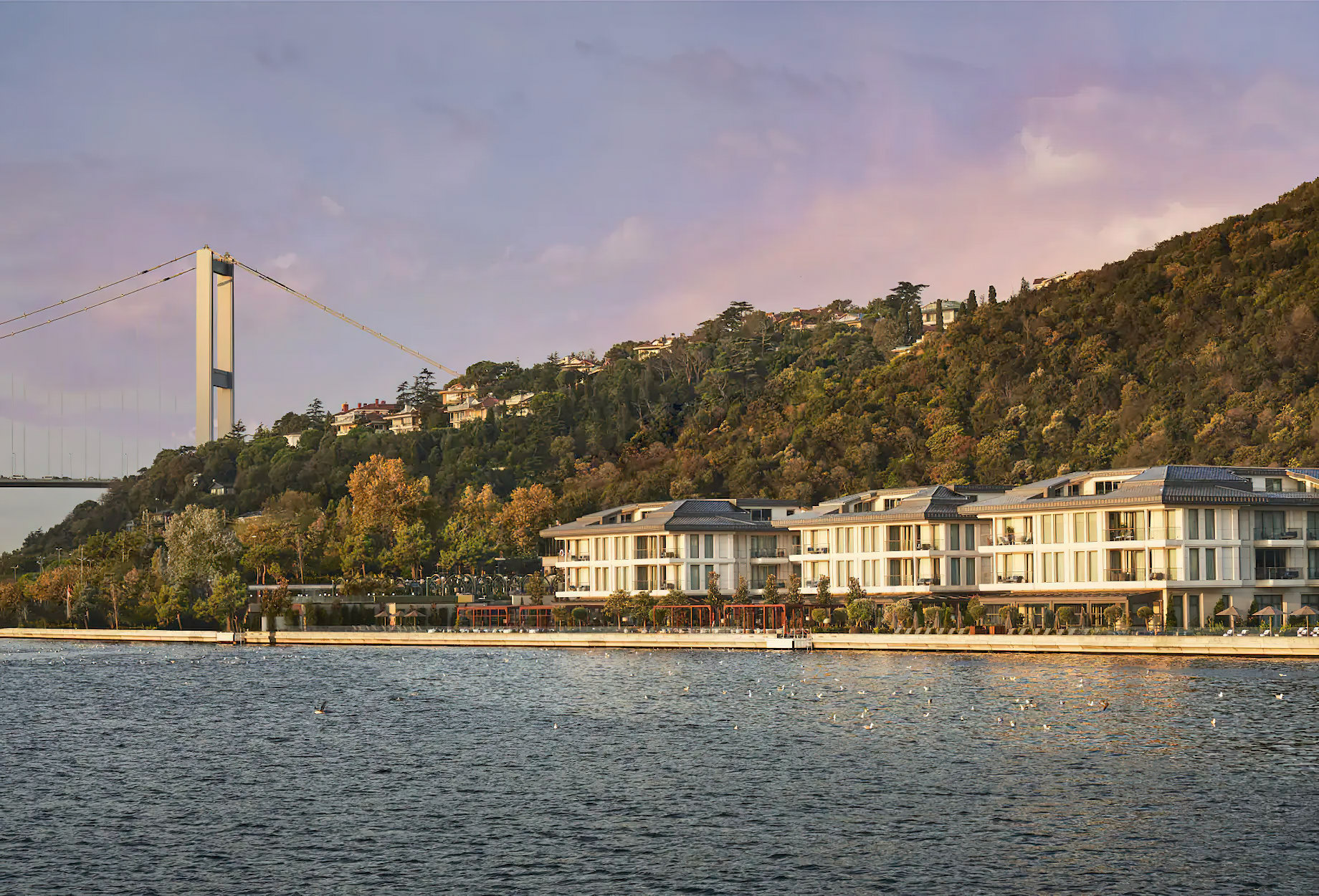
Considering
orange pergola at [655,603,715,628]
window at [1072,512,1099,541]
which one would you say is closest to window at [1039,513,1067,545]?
window at [1072,512,1099,541]

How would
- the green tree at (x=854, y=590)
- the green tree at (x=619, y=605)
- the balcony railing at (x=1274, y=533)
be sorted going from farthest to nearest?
the green tree at (x=619, y=605) → the green tree at (x=854, y=590) → the balcony railing at (x=1274, y=533)

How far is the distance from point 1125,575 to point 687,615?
1590 inches

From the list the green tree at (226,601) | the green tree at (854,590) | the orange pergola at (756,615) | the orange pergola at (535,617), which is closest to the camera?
the green tree at (854,590)

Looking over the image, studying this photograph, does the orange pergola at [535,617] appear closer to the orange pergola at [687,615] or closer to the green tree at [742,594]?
the orange pergola at [687,615]

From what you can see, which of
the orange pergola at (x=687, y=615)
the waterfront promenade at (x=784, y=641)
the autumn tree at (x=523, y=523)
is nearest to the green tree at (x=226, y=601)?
the waterfront promenade at (x=784, y=641)

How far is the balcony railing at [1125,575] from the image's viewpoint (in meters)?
99.1

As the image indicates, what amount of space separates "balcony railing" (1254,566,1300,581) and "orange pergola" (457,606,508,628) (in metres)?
72.0

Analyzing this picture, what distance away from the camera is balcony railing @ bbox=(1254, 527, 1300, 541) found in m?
100

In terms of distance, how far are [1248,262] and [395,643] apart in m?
89.6

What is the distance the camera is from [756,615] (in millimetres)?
130625

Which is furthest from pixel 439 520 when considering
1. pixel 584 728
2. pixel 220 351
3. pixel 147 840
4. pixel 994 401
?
pixel 147 840

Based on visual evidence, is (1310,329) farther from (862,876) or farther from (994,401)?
(862,876)

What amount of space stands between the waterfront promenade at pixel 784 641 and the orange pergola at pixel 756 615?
886 centimetres

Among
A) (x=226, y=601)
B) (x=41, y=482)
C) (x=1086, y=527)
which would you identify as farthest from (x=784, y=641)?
(x=41, y=482)
